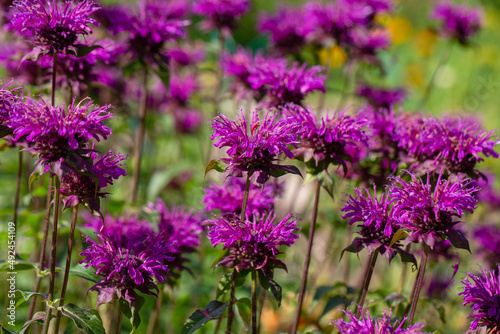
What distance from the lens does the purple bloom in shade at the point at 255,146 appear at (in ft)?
5.34

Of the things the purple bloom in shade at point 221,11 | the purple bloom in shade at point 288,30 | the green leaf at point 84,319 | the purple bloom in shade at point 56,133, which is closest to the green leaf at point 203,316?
the green leaf at point 84,319

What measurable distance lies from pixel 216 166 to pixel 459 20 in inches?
98.1

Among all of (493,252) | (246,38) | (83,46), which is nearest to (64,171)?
(83,46)

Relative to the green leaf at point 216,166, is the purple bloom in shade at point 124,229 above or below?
below

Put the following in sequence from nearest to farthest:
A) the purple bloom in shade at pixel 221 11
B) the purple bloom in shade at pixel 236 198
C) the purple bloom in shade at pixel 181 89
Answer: the purple bloom in shade at pixel 236 198 < the purple bloom in shade at pixel 221 11 < the purple bloom in shade at pixel 181 89

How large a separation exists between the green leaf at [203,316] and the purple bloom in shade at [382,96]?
5.79ft

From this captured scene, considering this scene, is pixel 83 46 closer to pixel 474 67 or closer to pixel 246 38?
pixel 474 67

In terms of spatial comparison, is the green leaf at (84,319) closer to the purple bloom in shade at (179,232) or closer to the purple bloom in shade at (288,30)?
the purple bloom in shade at (179,232)

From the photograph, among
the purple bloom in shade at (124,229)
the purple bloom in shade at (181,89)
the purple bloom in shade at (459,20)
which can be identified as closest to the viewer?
the purple bloom in shade at (124,229)

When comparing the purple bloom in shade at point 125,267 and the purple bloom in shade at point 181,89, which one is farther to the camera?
the purple bloom in shade at point 181,89

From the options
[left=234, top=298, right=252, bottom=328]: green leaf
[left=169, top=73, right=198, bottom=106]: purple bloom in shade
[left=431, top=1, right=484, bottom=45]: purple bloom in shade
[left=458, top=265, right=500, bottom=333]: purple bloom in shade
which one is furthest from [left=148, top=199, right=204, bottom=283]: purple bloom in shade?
[left=431, top=1, right=484, bottom=45]: purple bloom in shade

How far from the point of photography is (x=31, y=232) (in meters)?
2.15

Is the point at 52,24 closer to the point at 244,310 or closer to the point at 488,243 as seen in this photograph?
the point at 244,310

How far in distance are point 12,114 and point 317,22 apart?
1.90 m
